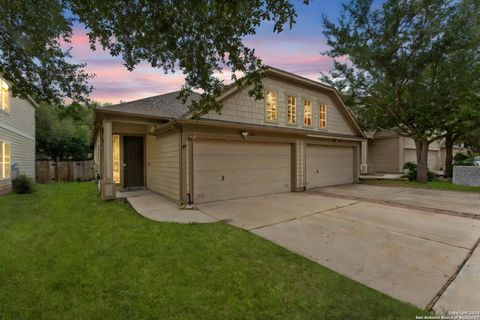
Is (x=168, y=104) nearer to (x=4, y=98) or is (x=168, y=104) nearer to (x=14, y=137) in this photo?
(x=4, y=98)

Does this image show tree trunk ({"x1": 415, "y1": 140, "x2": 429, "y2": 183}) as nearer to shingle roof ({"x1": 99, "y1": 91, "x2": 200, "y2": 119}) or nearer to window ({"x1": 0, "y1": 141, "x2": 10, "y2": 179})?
shingle roof ({"x1": 99, "y1": 91, "x2": 200, "y2": 119})

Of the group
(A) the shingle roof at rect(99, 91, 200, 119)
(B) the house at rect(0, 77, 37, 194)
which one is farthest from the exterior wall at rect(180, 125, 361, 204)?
(B) the house at rect(0, 77, 37, 194)

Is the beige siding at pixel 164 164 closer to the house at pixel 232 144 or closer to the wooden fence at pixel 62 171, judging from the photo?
the house at pixel 232 144

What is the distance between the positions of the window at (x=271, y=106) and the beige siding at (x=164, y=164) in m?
3.98

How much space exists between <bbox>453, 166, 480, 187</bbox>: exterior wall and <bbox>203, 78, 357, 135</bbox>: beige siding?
5384 millimetres

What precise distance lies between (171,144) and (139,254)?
4786mm

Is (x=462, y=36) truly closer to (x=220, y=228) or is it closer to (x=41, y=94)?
(x=220, y=228)

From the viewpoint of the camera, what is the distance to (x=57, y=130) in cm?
1959

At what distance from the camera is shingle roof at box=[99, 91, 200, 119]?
26.0ft

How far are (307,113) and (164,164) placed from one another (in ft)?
22.5

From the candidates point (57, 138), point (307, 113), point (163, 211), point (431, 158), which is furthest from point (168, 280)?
point (431, 158)

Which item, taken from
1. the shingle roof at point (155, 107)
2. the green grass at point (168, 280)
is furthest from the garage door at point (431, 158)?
Answer: the green grass at point (168, 280)

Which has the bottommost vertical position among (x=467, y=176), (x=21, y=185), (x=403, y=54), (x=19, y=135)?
(x=21, y=185)

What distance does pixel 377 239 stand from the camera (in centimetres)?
441
